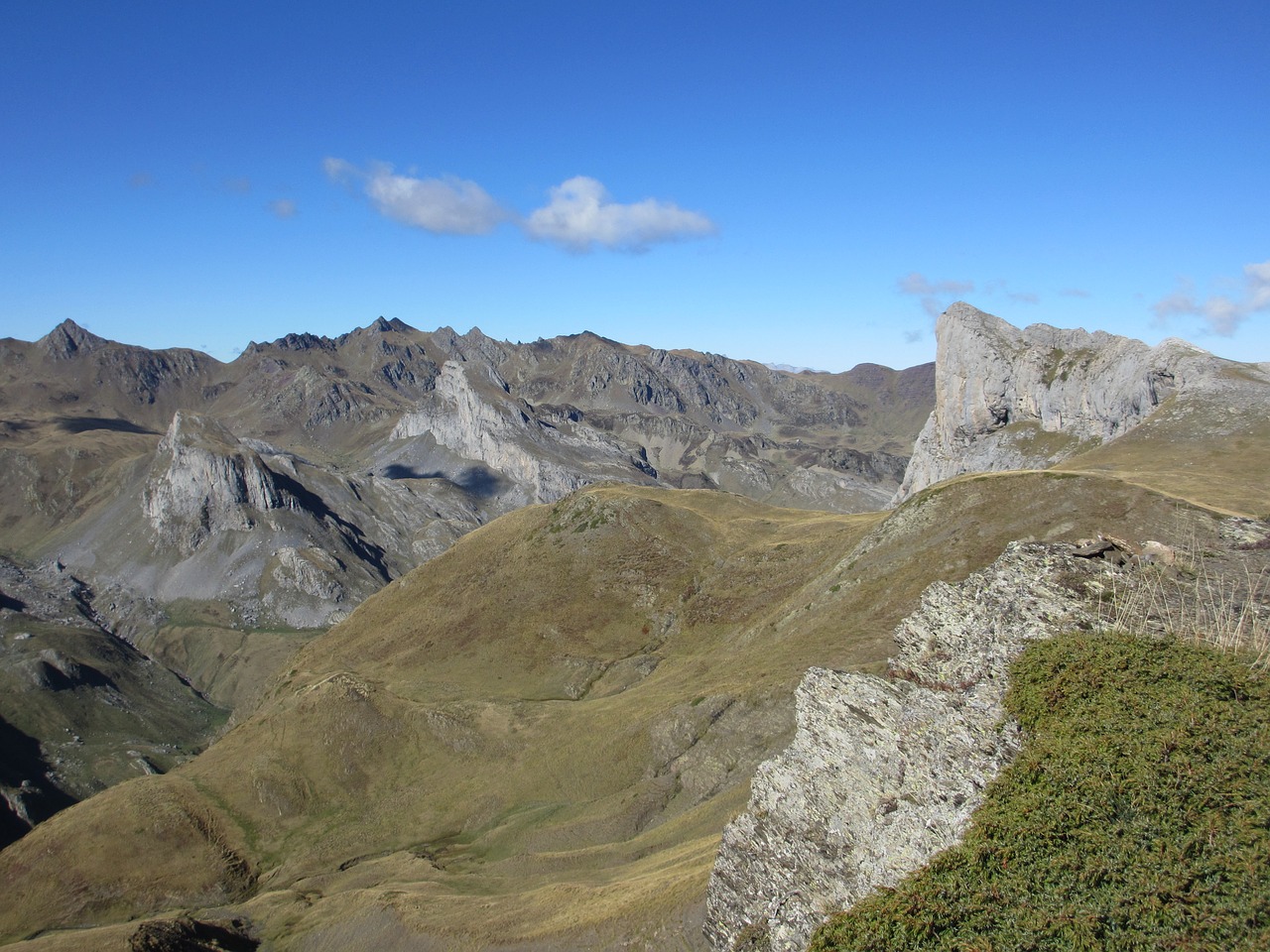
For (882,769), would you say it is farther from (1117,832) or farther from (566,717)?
(566,717)

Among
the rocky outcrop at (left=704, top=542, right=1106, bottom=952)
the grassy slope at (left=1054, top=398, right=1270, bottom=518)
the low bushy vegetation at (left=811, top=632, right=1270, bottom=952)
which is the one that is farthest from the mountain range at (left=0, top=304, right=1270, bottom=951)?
the low bushy vegetation at (left=811, top=632, right=1270, bottom=952)

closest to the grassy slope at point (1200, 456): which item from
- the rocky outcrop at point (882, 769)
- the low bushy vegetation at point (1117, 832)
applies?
the rocky outcrop at point (882, 769)

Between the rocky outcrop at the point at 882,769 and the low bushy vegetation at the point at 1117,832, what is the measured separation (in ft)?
6.97

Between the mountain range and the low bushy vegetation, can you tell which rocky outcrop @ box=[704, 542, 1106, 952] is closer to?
the low bushy vegetation

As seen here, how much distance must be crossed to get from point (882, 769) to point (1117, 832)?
10972 millimetres

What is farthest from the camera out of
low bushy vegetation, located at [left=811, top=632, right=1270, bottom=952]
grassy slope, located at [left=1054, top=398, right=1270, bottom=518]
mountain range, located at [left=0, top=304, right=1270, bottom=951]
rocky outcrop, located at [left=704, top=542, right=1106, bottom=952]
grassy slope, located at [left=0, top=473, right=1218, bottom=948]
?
Result: grassy slope, located at [left=1054, top=398, right=1270, bottom=518]

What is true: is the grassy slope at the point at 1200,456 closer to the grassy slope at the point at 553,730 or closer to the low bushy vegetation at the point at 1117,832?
the grassy slope at the point at 553,730

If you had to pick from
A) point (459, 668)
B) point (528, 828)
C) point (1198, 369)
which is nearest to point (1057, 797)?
point (528, 828)

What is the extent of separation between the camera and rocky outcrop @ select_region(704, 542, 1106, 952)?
112 ft

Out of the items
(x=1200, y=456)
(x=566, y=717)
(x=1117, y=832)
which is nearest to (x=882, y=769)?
(x=1117, y=832)

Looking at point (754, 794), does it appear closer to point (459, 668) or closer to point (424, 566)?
point (459, 668)

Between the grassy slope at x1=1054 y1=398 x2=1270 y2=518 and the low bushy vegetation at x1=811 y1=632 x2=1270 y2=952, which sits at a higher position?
the grassy slope at x1=1054 y1=398 x2=1270 y2=518

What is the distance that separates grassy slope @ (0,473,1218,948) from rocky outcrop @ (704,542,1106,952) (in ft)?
34.1

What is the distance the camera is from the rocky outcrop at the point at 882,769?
34.2 meters
